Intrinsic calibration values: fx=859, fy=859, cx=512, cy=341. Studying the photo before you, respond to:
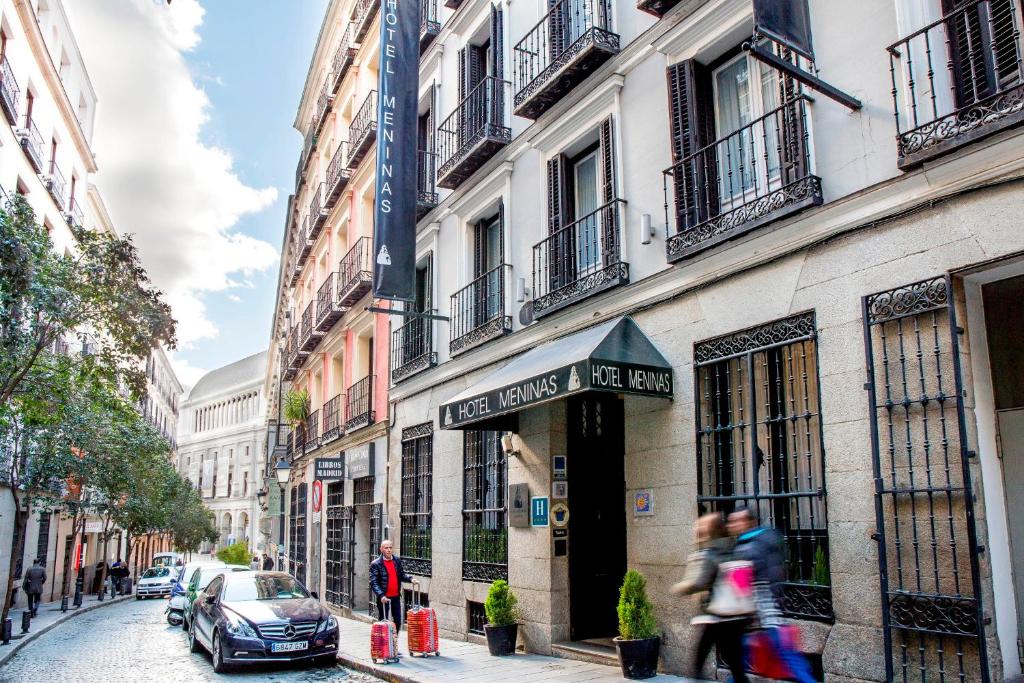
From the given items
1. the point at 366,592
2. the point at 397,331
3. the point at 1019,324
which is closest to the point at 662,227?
the point at 1019,324

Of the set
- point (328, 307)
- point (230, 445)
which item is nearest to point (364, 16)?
A: point (328, 307)

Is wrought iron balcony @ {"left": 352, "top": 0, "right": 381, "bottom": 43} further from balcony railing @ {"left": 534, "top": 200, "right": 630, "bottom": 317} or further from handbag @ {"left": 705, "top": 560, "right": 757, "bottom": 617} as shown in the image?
handbag @ {"left": 705, "top": 560, "right": 757, "bottom": 617}

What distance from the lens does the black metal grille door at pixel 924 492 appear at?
650 cm

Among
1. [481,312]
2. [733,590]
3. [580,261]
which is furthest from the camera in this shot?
[481,312]

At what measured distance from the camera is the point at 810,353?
325 inches

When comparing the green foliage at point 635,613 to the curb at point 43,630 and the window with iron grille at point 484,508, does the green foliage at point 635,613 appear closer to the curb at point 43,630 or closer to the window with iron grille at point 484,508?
the window with iron grille at point 484,508

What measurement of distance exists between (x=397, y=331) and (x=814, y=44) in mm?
11900

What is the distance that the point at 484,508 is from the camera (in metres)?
14.0

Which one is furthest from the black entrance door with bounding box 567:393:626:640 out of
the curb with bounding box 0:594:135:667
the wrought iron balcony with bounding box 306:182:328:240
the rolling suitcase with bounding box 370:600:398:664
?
the wrought iron balcony with bounding box 306:182:328:240

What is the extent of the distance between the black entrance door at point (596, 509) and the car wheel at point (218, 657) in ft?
17.0

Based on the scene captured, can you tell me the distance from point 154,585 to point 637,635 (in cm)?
3433

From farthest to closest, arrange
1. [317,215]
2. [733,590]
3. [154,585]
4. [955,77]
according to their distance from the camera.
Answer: [154,585] < [317,215] < [955,77] < [733,590]

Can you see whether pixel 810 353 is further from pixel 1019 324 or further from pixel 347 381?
pixel 347 381

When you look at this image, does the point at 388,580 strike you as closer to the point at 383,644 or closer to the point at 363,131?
the point at 383,644
